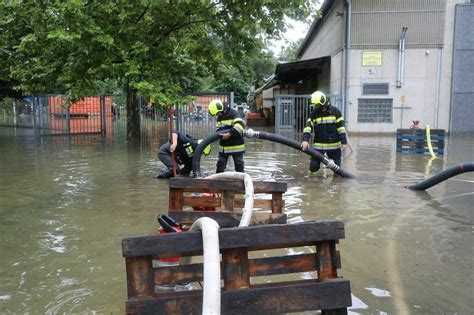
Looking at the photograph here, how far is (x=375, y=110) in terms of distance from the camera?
1945 cm

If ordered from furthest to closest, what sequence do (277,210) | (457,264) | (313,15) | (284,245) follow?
(313,15) < (277,210) < (457,264) < (284,245)

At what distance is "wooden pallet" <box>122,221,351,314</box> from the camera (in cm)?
261

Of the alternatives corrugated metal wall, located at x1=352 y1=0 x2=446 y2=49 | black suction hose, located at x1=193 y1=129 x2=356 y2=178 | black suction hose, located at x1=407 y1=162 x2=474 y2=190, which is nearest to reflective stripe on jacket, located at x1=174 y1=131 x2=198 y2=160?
black suction hose, located at x1=193 y1=129 x2=356 y2=178

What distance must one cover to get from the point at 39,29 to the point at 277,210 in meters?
9.33

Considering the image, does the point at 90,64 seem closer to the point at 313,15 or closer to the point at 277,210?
the point at 313,15

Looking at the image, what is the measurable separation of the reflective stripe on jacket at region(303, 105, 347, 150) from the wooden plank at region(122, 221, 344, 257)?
601cm

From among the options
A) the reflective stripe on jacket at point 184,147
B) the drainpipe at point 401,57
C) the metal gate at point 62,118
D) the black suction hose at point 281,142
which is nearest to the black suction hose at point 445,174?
the black suction hose at point 281,142

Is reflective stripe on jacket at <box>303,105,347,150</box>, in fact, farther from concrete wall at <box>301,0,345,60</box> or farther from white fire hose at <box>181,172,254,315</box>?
concrete wall at <box>301,0,345,60</box>

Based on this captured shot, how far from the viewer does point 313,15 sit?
550 inches

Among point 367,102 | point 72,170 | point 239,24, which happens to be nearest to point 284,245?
point 72,170

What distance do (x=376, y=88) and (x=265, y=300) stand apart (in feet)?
58.5

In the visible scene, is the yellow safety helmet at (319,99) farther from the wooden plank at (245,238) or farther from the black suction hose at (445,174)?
the wooden plank at (245,238)

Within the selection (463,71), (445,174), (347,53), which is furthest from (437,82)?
(445,174)

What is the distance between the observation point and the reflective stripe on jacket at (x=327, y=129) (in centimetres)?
882
